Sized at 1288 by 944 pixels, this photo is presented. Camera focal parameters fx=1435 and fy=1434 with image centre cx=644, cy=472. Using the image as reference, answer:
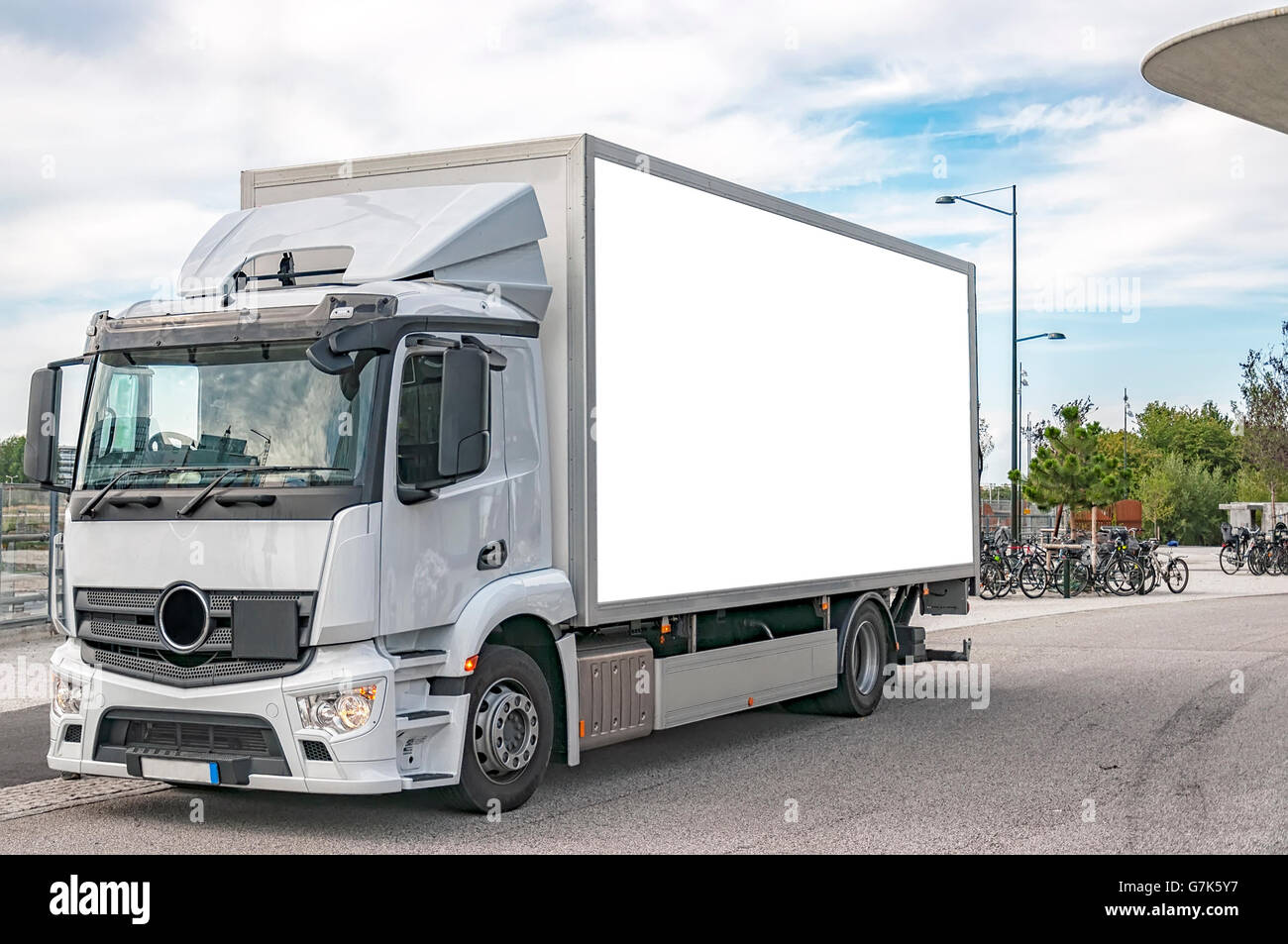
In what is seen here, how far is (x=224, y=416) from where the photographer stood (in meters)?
7.12

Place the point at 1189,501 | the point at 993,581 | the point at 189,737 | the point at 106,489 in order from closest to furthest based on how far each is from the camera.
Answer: the point at 189,737 < the point at 106,489 < the point at 993,581 < the point at 1189,501

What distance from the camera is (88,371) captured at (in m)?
7.55

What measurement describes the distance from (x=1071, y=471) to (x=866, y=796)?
2766 centimetres

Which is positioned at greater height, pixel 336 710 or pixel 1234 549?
pixel 336 710

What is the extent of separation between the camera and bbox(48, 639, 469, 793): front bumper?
22.1ft

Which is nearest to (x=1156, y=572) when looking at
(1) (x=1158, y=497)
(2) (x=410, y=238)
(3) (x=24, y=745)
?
(3) (x=24, y=745)

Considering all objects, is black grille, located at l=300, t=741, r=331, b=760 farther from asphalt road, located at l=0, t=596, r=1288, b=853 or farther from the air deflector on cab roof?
the air deflector on cab roof

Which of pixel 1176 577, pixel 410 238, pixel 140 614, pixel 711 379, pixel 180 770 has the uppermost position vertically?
pixel 410 238

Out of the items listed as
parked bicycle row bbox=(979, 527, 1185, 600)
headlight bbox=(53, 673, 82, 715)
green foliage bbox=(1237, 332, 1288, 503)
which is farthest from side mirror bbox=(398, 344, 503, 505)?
green foliage bbox=(1237, 332, 1288, 503)

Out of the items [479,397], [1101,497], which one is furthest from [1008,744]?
[1101,497]

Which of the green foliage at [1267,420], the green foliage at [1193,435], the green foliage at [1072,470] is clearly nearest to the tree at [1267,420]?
the green foliage at [1267,420]

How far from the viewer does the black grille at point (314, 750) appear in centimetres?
674

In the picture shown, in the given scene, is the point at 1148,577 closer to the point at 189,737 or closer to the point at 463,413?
the point at 463,413
